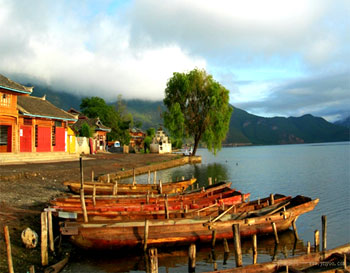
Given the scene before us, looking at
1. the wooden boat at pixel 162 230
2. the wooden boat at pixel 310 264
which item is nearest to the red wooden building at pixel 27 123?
the wooden boat at pixel 162 230

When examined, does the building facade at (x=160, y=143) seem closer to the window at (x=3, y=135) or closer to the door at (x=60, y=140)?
Result: the door at (x=60, y=140)

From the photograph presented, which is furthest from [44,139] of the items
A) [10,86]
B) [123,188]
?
[123,188]

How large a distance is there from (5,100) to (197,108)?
2669cm

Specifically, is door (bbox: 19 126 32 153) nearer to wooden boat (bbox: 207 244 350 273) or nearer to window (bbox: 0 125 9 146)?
window (bbox: 0 125 9 146)

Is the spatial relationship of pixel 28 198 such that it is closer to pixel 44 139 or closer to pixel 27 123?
pixel 27 123

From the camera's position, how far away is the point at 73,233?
9.66m

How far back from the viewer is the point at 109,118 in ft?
203

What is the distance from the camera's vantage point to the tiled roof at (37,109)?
91.6 feet

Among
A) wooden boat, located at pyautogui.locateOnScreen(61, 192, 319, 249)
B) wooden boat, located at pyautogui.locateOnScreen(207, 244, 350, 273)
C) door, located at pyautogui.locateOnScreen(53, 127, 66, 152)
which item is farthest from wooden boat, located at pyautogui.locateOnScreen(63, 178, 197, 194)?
door, located at pyautogui.locateOnScreen(53, 127, 66, 152)

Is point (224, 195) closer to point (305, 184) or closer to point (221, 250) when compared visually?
point (221, 250)

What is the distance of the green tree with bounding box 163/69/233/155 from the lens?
145 feet

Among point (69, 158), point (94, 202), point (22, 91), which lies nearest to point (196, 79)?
point (69, 158)

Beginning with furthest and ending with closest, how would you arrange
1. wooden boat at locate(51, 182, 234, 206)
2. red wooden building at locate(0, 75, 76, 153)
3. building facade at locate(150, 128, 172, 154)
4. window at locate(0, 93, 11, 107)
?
Answer: building facade at locate(150, 128, 172, 154)
red wooden building at locate(0, 75, 76, 153)
window at locate(0, 93, 11, 107)
wooden boat at locate(51, 182, 234, 206)

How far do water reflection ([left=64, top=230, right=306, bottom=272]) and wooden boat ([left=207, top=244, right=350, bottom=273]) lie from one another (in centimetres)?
240
